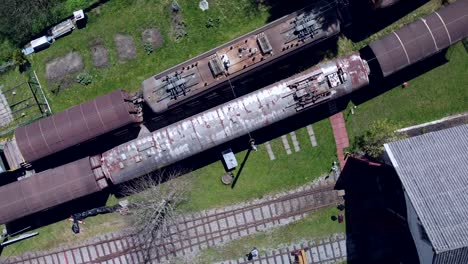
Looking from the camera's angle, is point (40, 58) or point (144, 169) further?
point (40, 58)

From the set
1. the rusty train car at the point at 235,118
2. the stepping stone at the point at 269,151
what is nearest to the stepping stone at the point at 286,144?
the stepping stone at the point at 269,151

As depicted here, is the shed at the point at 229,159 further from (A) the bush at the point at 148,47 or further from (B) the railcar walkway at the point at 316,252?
(A) the bush at the point at 148,47

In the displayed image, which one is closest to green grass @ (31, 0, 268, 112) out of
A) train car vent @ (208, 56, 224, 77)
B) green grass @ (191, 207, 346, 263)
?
train car vent @ (208, 56, 224, 77)

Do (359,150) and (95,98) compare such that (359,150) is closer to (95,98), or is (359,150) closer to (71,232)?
A: (95,98)

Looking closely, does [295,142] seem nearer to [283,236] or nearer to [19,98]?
[283,236]

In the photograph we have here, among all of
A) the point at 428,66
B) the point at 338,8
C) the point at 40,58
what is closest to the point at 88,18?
the point at 40,58

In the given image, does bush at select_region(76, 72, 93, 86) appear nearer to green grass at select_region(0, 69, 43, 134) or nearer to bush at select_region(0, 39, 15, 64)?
green grass at select_region(0, 69, 43, 134)
